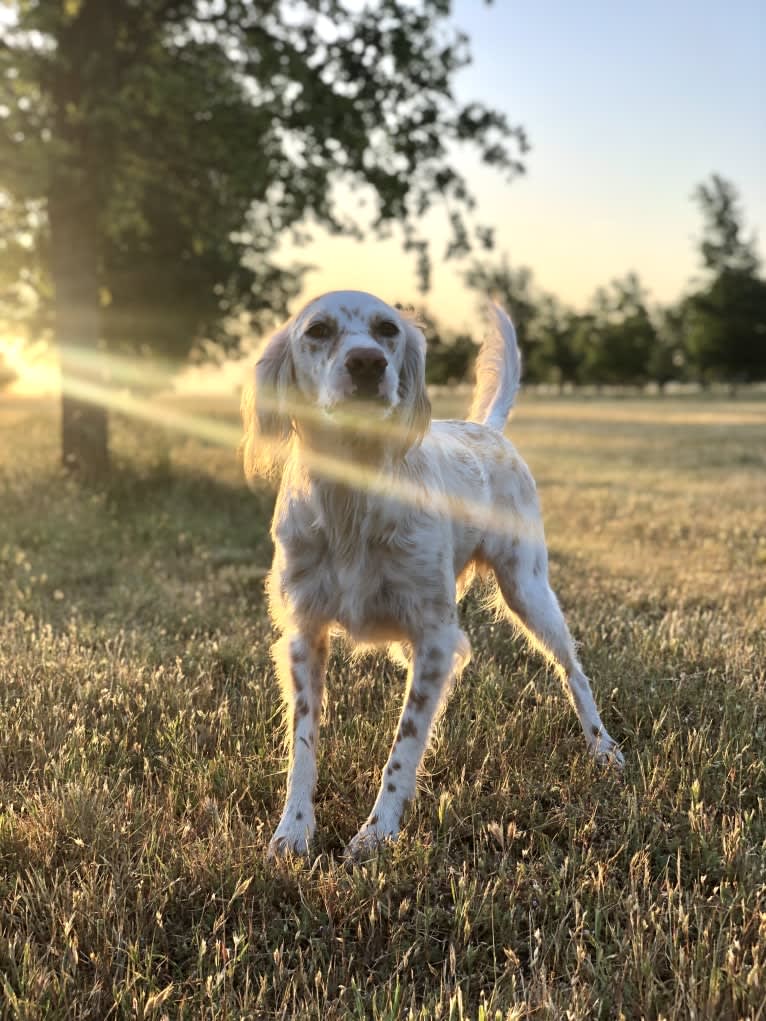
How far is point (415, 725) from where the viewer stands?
313 cm

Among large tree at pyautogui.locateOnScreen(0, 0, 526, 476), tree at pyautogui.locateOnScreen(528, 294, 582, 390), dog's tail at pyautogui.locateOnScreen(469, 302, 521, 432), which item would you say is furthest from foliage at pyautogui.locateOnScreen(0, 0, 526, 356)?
tree at pyautogui.locateOnScreen(528, 294, 582, 390)

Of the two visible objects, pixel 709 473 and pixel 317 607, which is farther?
pixel 709 473

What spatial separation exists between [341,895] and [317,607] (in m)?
1.06

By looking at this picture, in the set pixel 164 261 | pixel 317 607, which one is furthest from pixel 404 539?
pixel 164 261

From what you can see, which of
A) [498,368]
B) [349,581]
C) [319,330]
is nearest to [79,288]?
[498,368]

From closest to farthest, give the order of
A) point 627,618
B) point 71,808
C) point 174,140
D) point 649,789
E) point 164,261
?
1. point 71,808
2. point 649,789
3. point 627,618
4. point 174,140
5. point 164,261

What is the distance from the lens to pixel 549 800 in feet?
10.2

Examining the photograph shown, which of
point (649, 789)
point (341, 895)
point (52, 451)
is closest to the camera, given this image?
point (341, 895)

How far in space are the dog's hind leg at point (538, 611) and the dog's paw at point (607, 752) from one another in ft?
0.56

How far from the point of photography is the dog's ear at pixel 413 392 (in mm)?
3275

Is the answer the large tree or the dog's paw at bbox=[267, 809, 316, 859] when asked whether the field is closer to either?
the dog's paw at bbox=[267, 809, 316, 859]

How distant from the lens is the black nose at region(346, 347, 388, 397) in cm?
297

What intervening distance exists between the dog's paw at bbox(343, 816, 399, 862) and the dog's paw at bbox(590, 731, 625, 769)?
0.94 m

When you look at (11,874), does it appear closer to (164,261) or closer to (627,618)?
(627,618)
